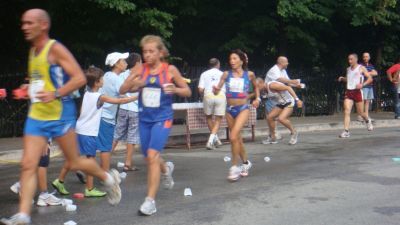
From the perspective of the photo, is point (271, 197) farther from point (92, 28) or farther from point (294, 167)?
point (92, 28)

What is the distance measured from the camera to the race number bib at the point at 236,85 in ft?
29.6

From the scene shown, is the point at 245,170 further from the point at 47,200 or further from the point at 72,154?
the point at 72,154

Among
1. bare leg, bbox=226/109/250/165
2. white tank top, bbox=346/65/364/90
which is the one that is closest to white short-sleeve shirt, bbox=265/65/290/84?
white tank top, bbox=346/65/364/90

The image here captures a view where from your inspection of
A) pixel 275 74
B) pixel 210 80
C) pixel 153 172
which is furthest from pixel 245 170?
pixel 275 74

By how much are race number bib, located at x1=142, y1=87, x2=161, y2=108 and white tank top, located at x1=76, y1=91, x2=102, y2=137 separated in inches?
38.9

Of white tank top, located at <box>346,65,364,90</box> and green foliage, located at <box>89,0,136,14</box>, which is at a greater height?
green foliage, located at <box>89,0,136,14</box>

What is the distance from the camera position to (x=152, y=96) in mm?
6742

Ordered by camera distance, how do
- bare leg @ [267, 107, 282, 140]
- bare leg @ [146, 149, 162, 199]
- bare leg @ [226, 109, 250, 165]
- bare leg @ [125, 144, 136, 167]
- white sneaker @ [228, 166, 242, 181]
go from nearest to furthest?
bare leg @ [146, 149, 162, 199] < white sneaker @ [228, 166, 242, 181] < bare leg @ [226, 109, 250, 165] < bare leg @ [125, 144, 136, 167] < bare leg @ [267, 107, 282, 140]

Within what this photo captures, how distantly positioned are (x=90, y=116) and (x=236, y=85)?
2.41m

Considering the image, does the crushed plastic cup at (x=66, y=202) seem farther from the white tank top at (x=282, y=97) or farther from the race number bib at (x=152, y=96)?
the white tank top at (x=282, y=97)

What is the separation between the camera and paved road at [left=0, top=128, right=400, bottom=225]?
6.36 metres

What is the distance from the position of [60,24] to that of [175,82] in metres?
10.8

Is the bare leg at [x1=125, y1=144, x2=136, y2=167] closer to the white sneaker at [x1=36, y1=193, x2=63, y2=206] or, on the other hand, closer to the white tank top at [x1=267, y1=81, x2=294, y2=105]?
the white sneaker at [x1=36, y1=193, x2=63, y2=206]

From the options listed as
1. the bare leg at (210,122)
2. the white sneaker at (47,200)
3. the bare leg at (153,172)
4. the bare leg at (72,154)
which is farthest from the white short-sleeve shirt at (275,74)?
the bare leg at (72,154)
